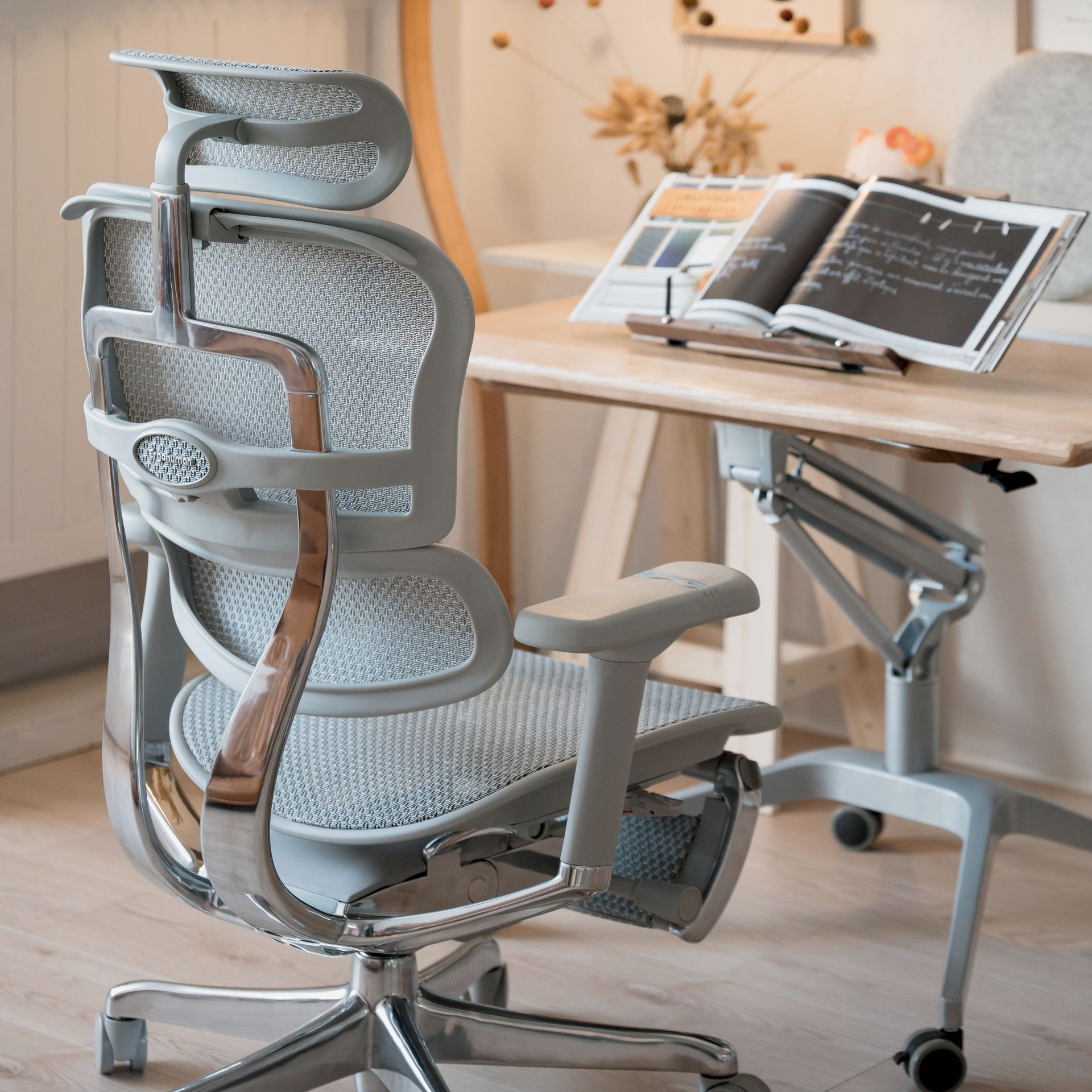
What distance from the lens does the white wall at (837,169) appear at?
248 centimetres

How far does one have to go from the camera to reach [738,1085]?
1.56 m

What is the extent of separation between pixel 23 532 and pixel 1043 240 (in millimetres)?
1544

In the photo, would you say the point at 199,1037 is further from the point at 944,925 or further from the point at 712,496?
the point at 712,496

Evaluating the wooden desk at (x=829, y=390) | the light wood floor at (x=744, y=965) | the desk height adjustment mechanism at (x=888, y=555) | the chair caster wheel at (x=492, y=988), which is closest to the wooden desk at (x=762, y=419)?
the wooden desk at (x=829, y=390)

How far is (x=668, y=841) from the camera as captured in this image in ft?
4.74

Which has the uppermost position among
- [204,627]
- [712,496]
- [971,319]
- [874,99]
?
[874,99]

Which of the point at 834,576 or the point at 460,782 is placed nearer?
the point at 460,782

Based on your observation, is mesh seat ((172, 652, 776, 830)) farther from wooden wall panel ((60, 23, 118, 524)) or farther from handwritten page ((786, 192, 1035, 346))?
wooden wall panel ((60, 23, 118, 524))

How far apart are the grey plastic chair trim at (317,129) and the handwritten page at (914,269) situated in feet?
2.34

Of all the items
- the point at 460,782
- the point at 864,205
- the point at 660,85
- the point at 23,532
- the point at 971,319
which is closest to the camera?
the point at 460,782

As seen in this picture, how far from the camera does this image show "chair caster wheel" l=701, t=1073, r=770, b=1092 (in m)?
1.55

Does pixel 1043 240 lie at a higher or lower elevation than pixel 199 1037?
higher

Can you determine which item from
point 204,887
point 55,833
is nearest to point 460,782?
point 204,887

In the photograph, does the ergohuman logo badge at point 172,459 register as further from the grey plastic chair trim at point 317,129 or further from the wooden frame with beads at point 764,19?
the wooden frame with beads at point 764,19
